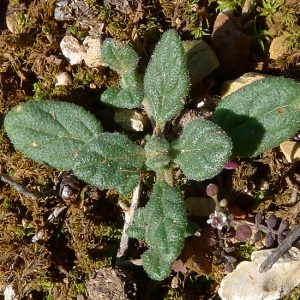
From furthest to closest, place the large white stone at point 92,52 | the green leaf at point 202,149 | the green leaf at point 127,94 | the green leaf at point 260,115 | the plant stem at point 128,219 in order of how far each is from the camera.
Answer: the large white stone at point 92,52, the plant stem at point 128,219, the green leaf at point 127,94, the green leaf at point 260,115, the green leaf at point 202,149

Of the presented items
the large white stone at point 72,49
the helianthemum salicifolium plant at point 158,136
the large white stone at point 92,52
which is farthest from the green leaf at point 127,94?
the large white stone at point 72,49

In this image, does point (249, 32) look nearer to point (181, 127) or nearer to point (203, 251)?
point (181, 127)

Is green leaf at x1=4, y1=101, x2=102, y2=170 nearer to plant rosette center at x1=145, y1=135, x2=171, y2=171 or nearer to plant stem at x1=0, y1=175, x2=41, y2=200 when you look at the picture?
plant stem at x1=0, y1=175, x2=41, y2=200

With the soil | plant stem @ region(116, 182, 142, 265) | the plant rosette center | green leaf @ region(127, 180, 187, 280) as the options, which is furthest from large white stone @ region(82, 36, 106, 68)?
green leaf @ region(127, 180, 187, 280)

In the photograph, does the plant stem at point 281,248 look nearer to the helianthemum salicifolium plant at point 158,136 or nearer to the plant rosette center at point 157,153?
the helianthemum salicifolium plant at point 158,136

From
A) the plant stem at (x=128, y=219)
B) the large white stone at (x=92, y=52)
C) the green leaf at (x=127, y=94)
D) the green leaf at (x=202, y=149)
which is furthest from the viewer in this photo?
the large white stone at (x=92, y=52)

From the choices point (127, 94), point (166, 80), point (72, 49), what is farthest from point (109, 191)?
point (72, 49)

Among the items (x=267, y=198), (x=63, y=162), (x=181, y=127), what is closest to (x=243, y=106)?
(x=181, y=127)

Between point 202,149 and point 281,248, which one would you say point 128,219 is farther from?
point 281,248
